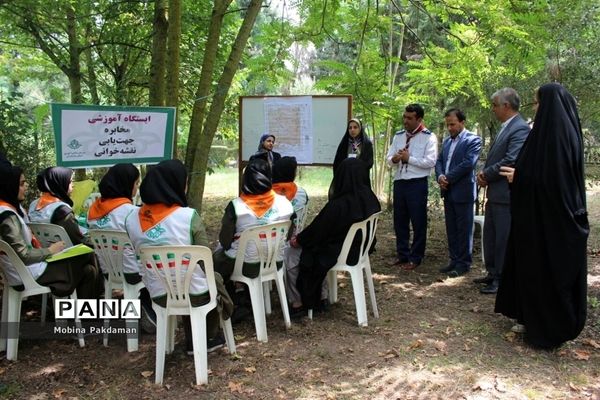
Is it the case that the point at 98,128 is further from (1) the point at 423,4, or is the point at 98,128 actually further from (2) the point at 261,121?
(1) the point at 423,4

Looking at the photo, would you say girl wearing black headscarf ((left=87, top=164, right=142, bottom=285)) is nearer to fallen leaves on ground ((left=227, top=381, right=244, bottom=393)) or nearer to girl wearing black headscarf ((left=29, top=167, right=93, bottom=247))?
girl wearing black headscarf ((left=29, top=167, right=93, bottom=247))

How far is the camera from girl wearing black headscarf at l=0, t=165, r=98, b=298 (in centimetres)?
338

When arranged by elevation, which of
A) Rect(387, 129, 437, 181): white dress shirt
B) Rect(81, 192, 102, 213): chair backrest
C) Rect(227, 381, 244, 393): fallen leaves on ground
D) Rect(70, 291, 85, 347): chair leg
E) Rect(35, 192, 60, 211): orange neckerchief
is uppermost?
Rect(387, 129, 437, 181): white dress shirt

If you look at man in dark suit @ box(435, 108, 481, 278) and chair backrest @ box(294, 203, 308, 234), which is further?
man in dark suit @ box(435, 108, 481, 278)

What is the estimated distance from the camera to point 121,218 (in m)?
3.80

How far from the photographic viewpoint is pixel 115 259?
12.1 ft

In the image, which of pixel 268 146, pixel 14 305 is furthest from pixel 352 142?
pixel 14 305

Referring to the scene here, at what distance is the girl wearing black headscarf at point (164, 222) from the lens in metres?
3.13

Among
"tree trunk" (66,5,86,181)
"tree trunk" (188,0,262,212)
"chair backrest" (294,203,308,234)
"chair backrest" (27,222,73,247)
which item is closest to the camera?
"chair backrest" (27,222,73,247)

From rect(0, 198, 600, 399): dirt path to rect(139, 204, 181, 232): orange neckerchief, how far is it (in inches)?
41.1

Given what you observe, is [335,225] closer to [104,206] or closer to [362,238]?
[362,238]

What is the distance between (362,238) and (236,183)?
42.0 feet

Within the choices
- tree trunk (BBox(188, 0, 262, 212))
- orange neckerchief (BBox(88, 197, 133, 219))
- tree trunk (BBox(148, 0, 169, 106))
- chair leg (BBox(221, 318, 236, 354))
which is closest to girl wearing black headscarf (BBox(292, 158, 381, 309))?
chair leg (BBox(221, 318, 236, 354))

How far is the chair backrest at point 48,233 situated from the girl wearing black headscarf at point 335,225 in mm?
1893
